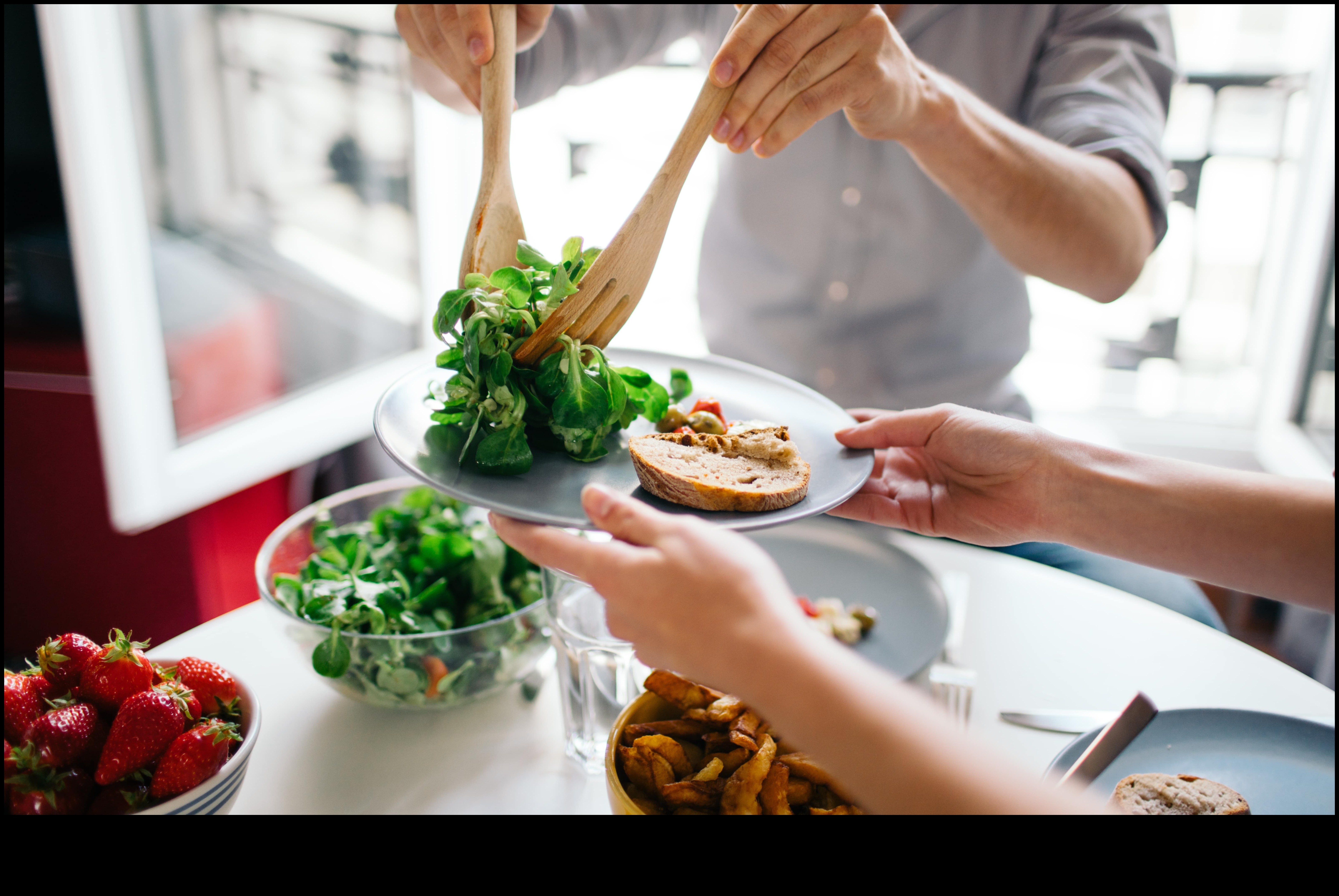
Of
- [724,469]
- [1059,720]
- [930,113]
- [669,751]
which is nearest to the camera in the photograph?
[669,751]

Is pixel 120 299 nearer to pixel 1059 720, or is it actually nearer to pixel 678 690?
pixel 678 690

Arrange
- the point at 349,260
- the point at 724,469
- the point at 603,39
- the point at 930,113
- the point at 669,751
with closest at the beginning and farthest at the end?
the point at 669,751
the point at 724,469
the point at 930,113
the point at 603,39
the point at 349,260

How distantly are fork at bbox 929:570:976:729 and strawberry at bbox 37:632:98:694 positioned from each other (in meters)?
0.80

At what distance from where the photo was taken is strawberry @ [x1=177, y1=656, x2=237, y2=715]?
0.79 metres

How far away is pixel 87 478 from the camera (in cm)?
198

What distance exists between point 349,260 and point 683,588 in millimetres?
2769

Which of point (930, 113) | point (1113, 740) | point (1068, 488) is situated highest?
point (930, 113)

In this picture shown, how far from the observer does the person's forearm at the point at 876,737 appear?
1.79 ft

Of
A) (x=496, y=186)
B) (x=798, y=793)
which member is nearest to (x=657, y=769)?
(x=798, y=793)

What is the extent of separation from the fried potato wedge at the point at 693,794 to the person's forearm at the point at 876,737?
7.7 inches

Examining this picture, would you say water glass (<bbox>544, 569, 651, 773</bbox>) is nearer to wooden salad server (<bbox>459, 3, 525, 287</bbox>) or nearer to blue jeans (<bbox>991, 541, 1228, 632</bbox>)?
wooden salad server (<bbox>459, 3, 525, 287</bbox>)

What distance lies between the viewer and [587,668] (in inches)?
37.4

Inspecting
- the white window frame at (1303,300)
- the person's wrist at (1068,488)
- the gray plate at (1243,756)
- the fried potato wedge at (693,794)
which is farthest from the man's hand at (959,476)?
the white window frame at (1303,300)
